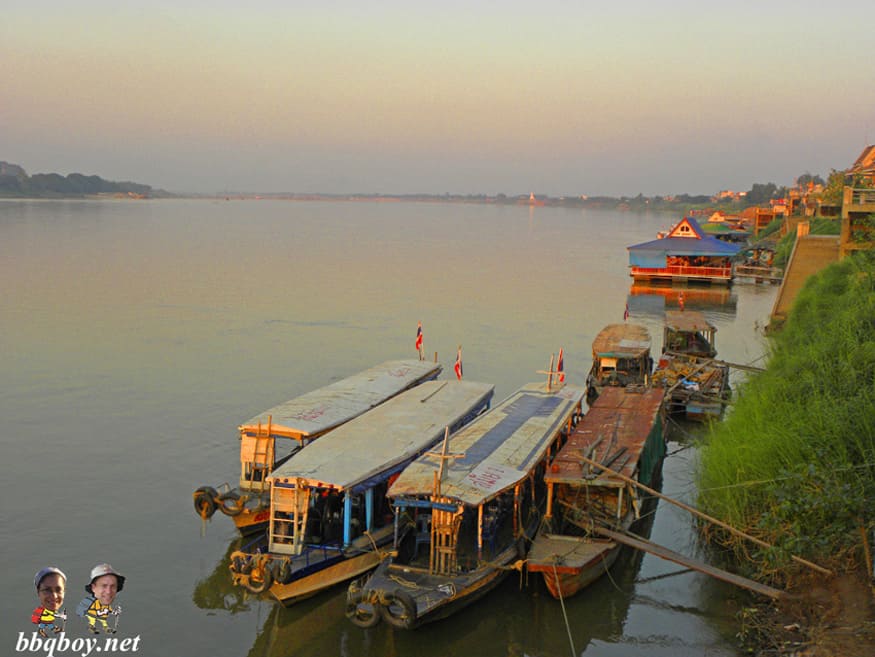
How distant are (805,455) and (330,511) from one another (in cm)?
687

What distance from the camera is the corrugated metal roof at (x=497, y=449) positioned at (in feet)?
36.6

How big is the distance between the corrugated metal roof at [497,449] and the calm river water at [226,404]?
69.4 inches

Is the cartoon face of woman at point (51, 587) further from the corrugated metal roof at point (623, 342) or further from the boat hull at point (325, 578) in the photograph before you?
the corrugated metal roof at point (623, 342)

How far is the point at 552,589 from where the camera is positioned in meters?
11.6

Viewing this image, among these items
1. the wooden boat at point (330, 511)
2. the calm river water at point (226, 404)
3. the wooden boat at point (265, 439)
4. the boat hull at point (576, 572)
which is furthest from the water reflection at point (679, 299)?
the wooden boat at point (330, 511)

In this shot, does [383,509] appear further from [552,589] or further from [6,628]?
[6,628]

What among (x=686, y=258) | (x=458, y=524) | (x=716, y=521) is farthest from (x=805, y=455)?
(x=686, y=258)

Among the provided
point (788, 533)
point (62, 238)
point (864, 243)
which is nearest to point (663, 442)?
point (788, 533)

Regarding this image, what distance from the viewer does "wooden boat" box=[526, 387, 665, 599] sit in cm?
1159

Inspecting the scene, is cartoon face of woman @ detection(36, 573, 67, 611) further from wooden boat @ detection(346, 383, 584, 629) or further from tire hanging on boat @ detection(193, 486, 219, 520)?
tire hanging on boat @ detection(193, 486, 219, 520)

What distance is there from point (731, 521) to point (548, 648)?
10.7ft

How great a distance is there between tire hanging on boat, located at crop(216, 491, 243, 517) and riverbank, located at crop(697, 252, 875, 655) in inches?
280

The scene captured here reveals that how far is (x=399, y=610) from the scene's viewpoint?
10289mm

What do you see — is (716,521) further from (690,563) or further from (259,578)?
(259,578)
